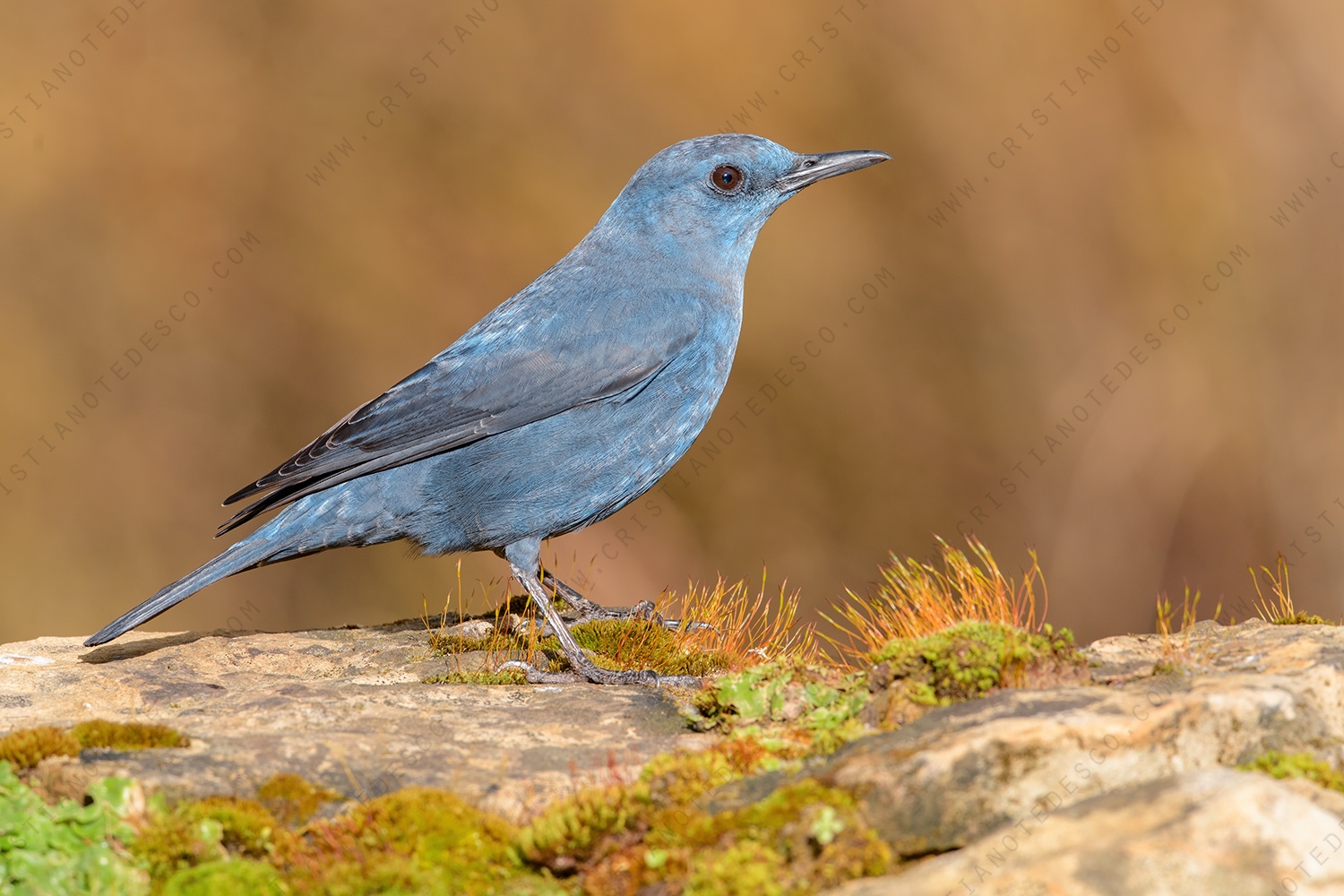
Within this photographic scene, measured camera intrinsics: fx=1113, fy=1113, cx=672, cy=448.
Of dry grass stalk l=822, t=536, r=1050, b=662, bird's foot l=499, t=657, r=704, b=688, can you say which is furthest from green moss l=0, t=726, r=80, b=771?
dry grass stalk l=822, t=536, r=1050, b=662

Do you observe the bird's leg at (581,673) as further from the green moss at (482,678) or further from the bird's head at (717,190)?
the bird's head at (717,190)

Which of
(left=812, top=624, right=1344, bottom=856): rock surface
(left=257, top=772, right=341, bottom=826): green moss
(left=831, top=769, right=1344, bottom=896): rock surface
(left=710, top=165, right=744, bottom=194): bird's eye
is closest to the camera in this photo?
(left=831, top=769, right=1344, bottom=896): rock surface

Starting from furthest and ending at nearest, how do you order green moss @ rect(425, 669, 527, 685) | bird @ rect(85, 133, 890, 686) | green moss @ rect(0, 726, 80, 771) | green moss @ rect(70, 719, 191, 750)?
1. bird @ rect(85, 133, 890, 686)
2. green moss @ rect(425, 669, 527, 685)
3. green moss @ rect(70, 719, 191, 750)
4. green moss @ rect(0, 726, 80, 771)

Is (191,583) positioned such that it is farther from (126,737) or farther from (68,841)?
(68,841)

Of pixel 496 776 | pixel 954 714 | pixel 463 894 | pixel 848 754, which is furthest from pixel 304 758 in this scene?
pixel 954 714

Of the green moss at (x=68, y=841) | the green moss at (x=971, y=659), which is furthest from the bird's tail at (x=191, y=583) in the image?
the green moss at (x=971, y=659)

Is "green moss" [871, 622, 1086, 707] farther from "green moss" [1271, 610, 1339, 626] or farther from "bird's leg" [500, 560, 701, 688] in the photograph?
"green moss" [1271, 610, 1339, 626]

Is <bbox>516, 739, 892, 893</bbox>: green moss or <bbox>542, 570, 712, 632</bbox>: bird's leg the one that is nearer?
<bbox>516, 739, 892, 893</bbox>: green moss
